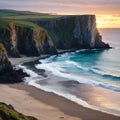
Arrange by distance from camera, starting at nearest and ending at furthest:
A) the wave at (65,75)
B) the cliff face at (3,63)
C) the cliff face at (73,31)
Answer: the wave at (65,75) < the cliff face at (3,63) < the cliff face at (73,31)

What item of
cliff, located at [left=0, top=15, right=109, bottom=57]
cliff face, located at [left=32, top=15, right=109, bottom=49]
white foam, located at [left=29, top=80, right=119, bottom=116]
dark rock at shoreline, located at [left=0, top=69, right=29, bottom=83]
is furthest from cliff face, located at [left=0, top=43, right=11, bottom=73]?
cliff face, located at [left=32, top=15, right=109, bottom=49]

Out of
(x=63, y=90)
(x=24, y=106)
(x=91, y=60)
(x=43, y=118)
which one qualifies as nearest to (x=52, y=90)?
(x=63, y=90)

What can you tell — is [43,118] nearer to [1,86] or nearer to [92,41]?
[1,86]

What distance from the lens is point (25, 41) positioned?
335ft

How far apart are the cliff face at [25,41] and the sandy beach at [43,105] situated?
37266 millimetres

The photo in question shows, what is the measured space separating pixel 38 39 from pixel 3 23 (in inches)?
435

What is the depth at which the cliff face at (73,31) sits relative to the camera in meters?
130

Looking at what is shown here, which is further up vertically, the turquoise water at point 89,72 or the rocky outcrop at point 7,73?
the rocky outcrop at point 7,73

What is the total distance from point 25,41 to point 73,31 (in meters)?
33.6

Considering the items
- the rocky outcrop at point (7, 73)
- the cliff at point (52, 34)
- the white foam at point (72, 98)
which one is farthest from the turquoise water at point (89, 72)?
the rocky outcrop at point (7, 73)

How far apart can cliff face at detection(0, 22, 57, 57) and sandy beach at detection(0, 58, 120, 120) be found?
37.3 m

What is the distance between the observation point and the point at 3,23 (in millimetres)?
101688

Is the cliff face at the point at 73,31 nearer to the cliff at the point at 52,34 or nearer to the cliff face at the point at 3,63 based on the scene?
the cliff at the point at 52,34

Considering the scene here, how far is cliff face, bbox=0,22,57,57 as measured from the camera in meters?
94.4
